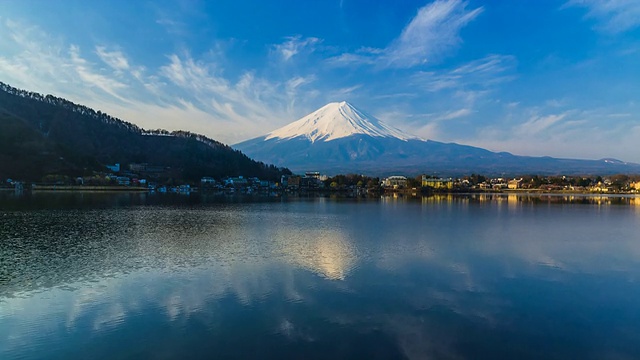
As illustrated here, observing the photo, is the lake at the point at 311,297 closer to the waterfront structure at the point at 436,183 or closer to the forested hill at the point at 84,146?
the forested hill at the point at 84,146

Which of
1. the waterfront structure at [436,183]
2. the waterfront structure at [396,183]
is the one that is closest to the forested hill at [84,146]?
the waterfront structure at [396,183]

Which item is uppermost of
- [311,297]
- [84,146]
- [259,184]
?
[84,146]

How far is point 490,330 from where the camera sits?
14.4 feet

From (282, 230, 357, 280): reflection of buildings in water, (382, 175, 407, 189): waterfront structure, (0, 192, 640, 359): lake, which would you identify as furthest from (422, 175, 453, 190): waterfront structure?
(282, 230, 357, 280): reflection of buildings in water

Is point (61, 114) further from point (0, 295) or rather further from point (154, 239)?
point (0, 295)

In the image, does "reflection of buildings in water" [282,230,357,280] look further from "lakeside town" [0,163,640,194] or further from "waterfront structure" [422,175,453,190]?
"waterfront structure" [422,175,453,190]

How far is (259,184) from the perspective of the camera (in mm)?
58344

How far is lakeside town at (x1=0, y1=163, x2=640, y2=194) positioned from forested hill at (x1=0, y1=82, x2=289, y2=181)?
1.56 metres

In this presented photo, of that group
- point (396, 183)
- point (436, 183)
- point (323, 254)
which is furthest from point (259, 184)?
point (323, 254)

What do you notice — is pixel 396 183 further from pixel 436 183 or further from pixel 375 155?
pixel 375 155

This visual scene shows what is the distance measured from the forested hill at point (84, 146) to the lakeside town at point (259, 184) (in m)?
1.56

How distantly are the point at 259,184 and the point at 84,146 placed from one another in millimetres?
21879

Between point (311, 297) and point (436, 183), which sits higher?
point (436, 183)

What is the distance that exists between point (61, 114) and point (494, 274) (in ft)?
196
